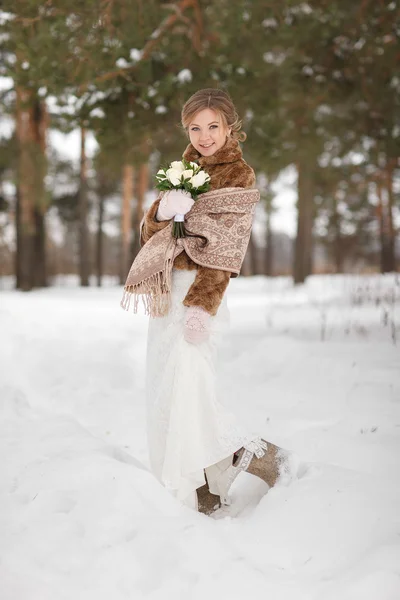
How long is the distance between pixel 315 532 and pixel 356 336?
3.81 m

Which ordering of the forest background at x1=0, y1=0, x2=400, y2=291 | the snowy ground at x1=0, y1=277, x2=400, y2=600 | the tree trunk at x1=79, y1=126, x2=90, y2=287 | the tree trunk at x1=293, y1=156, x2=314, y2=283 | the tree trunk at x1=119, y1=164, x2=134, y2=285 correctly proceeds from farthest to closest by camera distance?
1. the tree trunk at x1=119, y1=164, x2=134, y2=285
2. the tree trunk at x1=79, y1=126, x2=90, y2=287
3. the tree trunk at x1=293, y1=156, x2=314, y2=283
4. the forest background at x1=0, y1=0, x2=400, y2=291
5. the snowy ground at x1=0, y1=277, x2=400, y2=600

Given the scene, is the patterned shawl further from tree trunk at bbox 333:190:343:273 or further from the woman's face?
tree trunk at bbox 333:190:343:273

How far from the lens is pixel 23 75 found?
206 inches

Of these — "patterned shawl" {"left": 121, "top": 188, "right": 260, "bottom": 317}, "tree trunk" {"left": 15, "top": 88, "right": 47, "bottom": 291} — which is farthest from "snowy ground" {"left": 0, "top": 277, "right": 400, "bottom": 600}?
"tree trunk" {"left": 15, "top": 88, "right": 47, "bottom": 291}

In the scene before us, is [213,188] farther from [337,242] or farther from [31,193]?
[337,242]

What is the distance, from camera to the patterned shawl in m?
2.47

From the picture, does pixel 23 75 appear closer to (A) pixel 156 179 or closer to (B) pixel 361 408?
(A) pixel 156 179

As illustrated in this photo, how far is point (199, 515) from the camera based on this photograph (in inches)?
100

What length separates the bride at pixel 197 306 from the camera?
2.47 meters

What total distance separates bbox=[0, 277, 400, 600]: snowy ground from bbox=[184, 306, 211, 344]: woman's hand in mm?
877

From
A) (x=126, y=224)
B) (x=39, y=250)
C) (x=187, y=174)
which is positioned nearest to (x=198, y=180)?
(x=187, y=174)

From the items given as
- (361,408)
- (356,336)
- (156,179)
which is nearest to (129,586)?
(156,179)

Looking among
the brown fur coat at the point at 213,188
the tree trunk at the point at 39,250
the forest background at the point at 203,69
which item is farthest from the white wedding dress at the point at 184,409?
the tree trunk at the point at 39,250

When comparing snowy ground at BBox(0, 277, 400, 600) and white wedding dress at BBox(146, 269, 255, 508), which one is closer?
snowy ground at BBox(0, 277, 400, 600)
